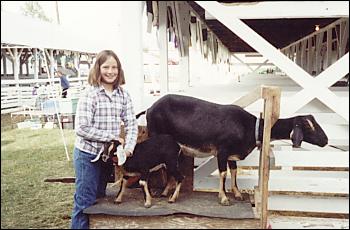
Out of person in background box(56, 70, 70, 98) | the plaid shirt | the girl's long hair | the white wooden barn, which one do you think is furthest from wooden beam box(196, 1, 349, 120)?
person in background box(56, 70, 70, 98)

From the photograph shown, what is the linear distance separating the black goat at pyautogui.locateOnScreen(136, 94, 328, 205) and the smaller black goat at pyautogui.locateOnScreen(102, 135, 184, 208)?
9 cm

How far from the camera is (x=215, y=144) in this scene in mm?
2678

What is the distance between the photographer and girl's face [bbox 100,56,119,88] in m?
2.58

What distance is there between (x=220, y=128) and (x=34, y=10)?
1.28 m

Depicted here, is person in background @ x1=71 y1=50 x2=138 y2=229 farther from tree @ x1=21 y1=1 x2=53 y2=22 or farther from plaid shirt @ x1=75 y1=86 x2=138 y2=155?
tree @ x1=21 y1=1 x2=53 y2=22

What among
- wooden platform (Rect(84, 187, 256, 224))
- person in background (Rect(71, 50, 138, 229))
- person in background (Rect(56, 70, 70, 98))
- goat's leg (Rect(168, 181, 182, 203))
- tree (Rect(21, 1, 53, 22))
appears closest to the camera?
tree (Rect(21, 1, 53, 22))

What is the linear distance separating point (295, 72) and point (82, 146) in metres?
1.37

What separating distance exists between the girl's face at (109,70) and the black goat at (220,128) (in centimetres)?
34

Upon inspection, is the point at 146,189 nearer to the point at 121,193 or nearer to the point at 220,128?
the point at 121,193

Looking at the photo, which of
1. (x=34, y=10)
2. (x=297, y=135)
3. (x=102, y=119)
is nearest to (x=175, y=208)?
(x=102, y=119)

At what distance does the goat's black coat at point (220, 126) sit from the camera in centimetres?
261

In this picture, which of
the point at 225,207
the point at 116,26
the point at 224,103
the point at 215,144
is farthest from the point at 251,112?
the point at 116,26

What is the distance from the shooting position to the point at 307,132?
8.53 feet

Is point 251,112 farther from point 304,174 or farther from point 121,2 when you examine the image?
point 121,2
